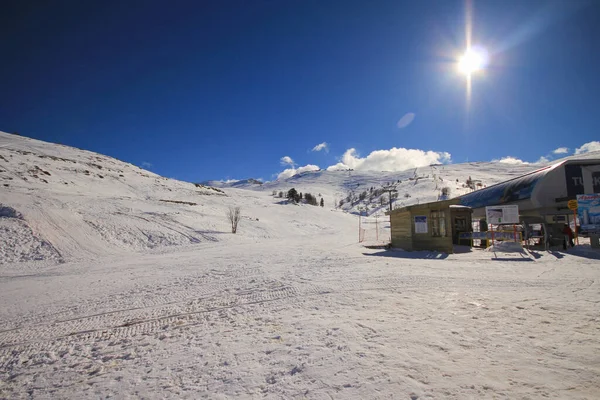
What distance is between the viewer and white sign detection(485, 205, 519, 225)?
13.6 meters

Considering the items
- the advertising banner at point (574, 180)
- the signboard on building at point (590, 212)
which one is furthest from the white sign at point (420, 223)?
the advertising banner at point (574, 180)

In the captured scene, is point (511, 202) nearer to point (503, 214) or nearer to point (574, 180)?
point (574, 180)

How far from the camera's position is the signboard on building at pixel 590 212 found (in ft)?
40.5

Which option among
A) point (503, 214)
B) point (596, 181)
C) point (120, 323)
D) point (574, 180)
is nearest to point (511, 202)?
point (574, 180)

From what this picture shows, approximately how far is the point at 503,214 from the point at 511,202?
10.8 metres

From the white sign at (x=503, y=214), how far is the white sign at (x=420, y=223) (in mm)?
3224

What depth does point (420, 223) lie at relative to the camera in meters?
14.6

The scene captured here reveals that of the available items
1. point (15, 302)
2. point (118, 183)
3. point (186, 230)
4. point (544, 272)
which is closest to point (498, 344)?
point (544, 272)

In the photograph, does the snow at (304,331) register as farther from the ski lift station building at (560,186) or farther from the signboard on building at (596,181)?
the signboard on building at (596,181)

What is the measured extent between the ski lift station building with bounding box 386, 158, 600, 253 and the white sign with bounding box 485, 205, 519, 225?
64.3 inches

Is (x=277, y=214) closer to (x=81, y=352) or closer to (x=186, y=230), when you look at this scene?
(x=186, y=230)

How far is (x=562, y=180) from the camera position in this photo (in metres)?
19.3

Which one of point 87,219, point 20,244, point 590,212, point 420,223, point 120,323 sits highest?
point 590,212

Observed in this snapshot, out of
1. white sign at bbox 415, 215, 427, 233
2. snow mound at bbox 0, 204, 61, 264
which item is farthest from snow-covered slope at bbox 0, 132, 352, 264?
white sign at bbox 415, 215, 427, 233
